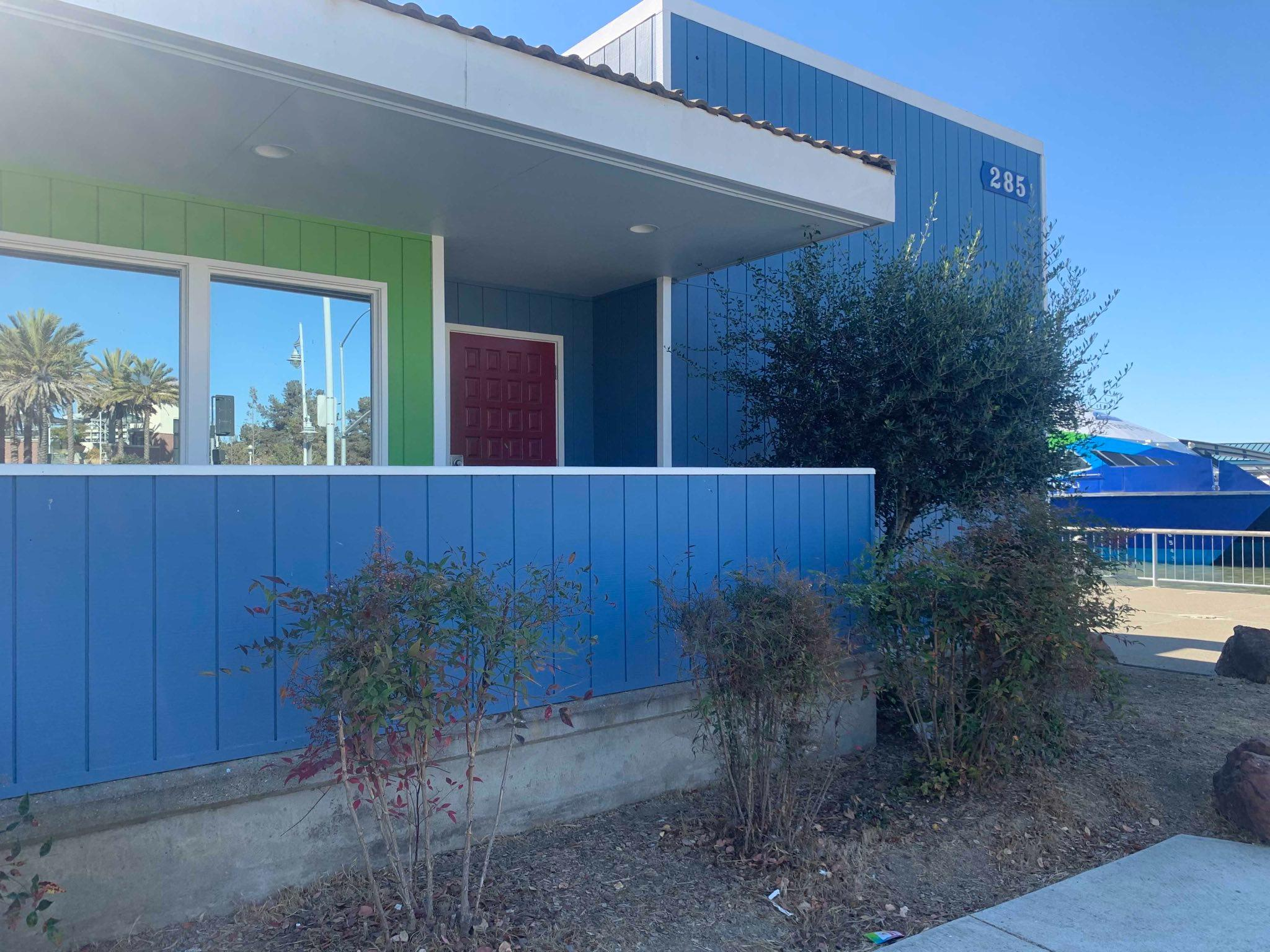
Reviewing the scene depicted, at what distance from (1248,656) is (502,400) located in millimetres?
6669

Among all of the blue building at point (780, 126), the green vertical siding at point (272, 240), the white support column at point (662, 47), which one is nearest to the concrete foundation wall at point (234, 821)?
the green vertical siding at point (272, 240)

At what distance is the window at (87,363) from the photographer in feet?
16.8

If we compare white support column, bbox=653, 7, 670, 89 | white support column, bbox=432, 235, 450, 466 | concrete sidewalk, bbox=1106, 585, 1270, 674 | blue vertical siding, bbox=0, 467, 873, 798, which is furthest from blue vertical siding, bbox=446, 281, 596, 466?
concrete sidewalk, bbox=1106, 585, 1270, 674

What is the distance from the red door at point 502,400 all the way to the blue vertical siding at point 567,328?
0.42 ft

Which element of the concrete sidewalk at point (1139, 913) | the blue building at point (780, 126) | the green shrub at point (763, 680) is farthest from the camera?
the blue building at point (780, 126)

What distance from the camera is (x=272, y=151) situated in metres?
4.81

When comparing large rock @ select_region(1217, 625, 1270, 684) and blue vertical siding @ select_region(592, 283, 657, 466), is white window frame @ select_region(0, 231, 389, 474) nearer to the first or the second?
blue vertical siding @ select_region(592, 283, 657, 466)

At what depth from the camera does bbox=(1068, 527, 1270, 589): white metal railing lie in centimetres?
1345

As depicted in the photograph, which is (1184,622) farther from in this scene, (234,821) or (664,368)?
(234,821)

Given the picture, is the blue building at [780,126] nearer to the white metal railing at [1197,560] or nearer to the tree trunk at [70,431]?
the tree trunk at [70,431]

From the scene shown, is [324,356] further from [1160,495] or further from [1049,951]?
[1160,495]

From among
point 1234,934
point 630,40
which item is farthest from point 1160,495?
point 1234,934

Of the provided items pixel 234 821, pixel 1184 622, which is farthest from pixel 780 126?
pixel 234 821

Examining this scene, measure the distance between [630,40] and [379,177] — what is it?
174 inches
